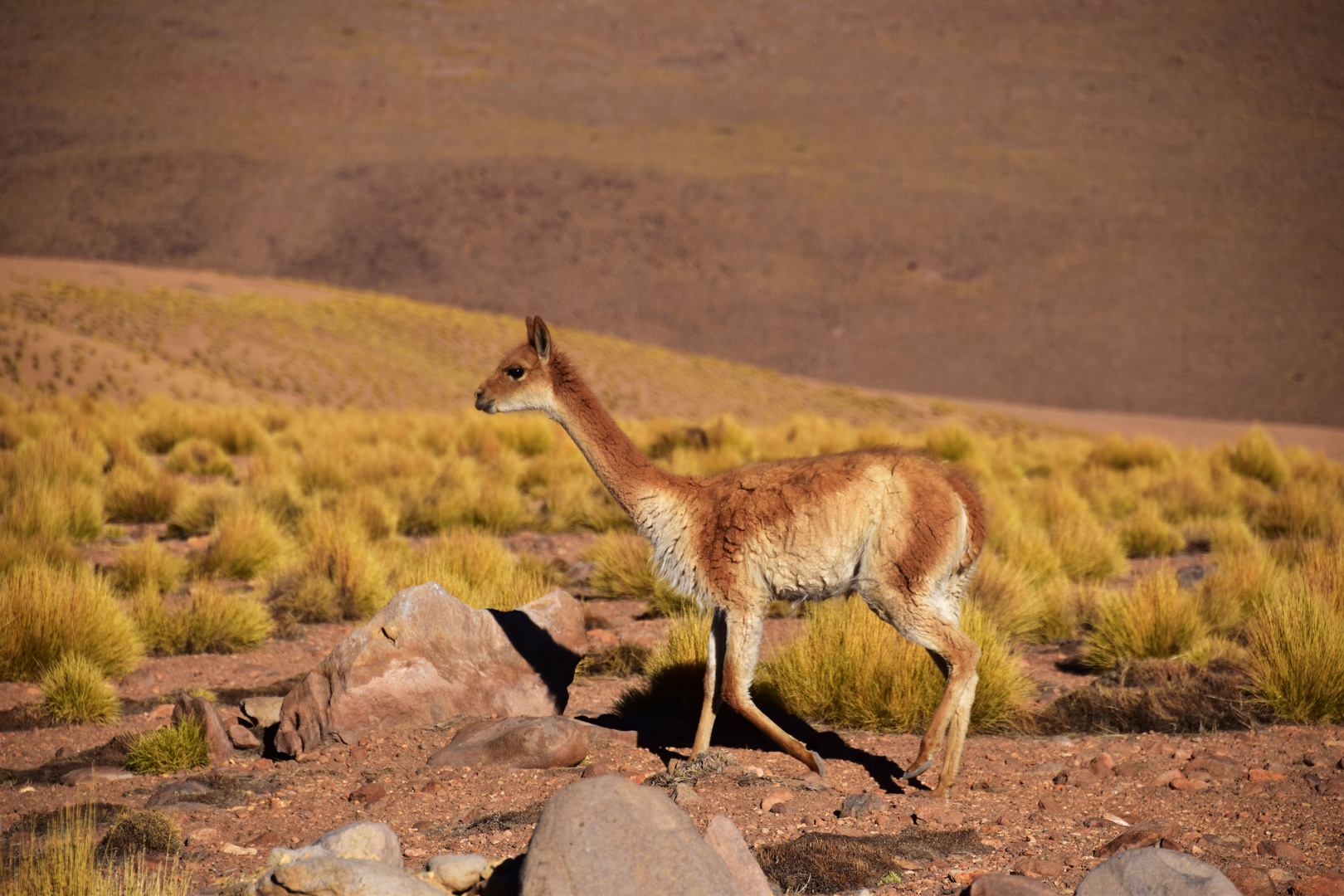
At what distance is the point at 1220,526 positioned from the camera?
458 inches

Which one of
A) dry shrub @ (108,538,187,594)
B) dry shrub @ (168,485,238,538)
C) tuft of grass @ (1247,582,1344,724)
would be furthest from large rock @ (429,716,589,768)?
dry shrub @ (168,485,238,538)

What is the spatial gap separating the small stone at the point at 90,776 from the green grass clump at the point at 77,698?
85 cm

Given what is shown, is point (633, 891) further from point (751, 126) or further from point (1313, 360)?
point (751, 126)

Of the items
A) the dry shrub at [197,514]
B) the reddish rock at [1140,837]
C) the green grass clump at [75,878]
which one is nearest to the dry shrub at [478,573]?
the dry shrub at [197,514]

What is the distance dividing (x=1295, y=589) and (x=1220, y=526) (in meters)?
4.94

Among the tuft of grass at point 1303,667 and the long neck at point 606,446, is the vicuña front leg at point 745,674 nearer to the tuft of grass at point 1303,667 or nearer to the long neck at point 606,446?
the long neck at point 606,446

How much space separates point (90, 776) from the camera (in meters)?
5.28

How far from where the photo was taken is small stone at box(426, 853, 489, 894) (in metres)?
3.60

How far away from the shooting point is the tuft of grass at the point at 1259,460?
16.2m

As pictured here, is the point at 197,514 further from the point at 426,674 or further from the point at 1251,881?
the point at 1251,881

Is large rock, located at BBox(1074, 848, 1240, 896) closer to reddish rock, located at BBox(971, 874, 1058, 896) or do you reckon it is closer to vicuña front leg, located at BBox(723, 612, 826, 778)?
reddish rock, located at BBox(971, 874, 1058, 896)

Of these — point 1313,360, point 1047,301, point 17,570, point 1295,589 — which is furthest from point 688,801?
point 1047,301

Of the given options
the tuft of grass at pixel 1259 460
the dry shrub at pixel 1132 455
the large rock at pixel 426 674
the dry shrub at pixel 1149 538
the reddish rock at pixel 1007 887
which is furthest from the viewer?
the dry shrub at pixel 1132 455

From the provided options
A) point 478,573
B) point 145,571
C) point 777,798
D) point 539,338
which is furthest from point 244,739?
point 145,571
